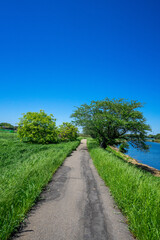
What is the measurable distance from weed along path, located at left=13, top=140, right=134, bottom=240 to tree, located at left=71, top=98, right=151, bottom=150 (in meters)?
11.8

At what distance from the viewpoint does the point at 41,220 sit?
121 inches

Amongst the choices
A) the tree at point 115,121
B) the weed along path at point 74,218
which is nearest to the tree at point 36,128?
the tree at point 115,121

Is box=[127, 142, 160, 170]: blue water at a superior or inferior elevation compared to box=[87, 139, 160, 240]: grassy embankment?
inferior

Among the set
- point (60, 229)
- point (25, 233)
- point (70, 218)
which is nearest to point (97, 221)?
point (70, 218)

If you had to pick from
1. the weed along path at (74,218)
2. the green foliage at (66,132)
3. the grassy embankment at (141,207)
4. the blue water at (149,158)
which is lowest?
the blue water at (149,158)

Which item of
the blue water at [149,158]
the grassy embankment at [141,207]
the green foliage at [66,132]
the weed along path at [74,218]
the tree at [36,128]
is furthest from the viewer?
the green foliage at [66,132]

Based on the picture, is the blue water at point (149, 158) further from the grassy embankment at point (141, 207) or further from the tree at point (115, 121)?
the grassy embankment at point (141, 207)

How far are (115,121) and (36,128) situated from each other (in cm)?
1312

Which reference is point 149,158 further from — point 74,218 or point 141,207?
point 74,218

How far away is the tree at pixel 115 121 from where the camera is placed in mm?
16203

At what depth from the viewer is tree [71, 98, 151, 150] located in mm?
16203

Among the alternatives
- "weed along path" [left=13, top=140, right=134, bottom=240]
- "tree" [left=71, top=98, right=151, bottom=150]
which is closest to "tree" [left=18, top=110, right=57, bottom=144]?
"tree" [left=71, top=98, right=151, bottom=150]

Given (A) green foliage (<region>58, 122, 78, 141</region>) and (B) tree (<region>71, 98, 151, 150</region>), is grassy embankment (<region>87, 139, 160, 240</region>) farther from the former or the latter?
(A) green foliage (<region>58, 122, 78, 141</region>)

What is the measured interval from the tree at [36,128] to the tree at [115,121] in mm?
5203
